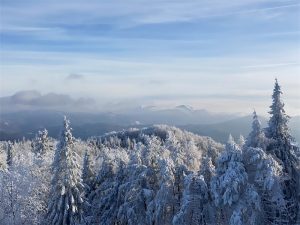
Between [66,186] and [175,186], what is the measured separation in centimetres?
1120

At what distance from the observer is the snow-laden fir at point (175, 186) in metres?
33.0

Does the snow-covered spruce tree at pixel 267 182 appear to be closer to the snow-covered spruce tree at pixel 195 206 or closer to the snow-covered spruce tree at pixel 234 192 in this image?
the snow-covered spruce tree at pixel 234 192

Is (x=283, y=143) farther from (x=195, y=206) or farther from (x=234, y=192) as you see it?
(x=195, y=206)

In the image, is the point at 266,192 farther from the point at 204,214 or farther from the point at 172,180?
the point at 172,180

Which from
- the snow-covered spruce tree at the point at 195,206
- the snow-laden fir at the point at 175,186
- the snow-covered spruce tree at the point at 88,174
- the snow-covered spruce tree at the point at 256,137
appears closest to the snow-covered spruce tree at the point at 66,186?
the snow-laden fir at the point at 175,186

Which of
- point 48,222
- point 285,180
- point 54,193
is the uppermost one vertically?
point 285,180

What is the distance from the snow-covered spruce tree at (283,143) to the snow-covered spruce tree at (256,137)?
2.97 ft

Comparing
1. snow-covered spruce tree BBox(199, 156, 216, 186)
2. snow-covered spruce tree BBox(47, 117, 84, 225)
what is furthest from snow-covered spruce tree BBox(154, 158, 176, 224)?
snow-covered spruce tree BBox(47, 117, 84, 225)

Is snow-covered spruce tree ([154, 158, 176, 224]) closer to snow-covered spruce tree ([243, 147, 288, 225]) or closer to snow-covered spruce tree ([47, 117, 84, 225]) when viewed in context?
snow-covered spruce tree ([243, 147, 288, 225])

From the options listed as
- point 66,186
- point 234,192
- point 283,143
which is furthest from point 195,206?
point 66,186

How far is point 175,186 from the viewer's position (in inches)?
1633

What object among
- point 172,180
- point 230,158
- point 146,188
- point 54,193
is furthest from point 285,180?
point 54,193

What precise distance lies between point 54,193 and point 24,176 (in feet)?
→ 30.7

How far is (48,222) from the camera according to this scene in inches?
1826
